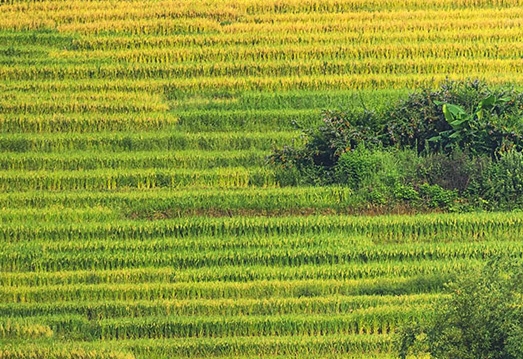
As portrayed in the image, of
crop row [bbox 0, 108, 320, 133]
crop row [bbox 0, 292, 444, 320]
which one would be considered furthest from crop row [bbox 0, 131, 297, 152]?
crop row [bbox 0, 292, 444, 320]

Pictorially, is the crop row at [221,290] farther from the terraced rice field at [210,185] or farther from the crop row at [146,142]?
the crop row at [146,142]

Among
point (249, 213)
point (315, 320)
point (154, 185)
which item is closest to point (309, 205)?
point (249, 213)

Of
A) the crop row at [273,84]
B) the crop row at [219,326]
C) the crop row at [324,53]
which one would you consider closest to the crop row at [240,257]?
the crop row at [219,326]

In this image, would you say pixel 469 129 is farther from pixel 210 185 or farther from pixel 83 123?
pixel 83 123

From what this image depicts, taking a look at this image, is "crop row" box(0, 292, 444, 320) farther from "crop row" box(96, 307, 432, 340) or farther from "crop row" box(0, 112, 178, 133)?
"crop row" box(0, 112, 178, 133)

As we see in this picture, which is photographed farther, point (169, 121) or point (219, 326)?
point (169, 121)

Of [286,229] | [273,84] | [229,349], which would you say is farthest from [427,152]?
[229,349]
